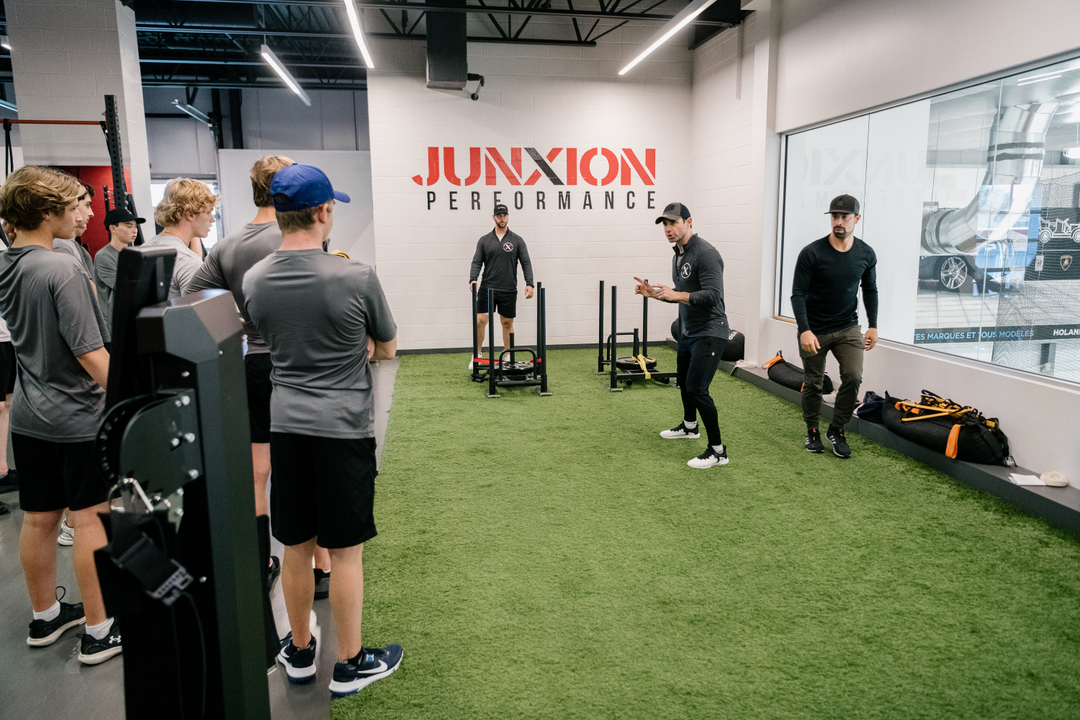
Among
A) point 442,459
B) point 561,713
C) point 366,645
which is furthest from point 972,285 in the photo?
point 366,645

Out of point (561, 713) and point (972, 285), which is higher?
point (972, 285)

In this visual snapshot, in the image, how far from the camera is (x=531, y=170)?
8469mm

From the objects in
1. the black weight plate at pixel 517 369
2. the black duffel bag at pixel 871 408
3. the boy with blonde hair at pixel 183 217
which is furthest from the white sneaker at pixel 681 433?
the boy with blonde hair at pixel 183 217

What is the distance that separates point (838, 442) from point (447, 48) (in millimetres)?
5816

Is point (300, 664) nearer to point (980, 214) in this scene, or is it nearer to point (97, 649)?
point (97, 649)

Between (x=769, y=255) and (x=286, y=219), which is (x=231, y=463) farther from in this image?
(x=769, y=255)

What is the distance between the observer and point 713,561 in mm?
3141

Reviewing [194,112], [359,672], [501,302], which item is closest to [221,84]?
[194,112]

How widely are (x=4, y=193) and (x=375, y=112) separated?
6409 mm

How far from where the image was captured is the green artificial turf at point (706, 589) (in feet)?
7.33

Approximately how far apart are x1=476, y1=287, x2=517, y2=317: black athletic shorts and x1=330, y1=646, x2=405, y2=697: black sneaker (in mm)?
5120

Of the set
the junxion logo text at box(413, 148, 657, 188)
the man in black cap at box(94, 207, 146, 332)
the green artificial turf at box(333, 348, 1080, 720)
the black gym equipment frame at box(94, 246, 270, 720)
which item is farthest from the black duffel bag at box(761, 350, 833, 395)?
the black gym equipment frame at box(94, 246, 270, 720)

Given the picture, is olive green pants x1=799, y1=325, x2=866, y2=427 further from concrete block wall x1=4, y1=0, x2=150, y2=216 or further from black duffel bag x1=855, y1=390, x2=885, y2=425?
concrete block wall x1=4, y1=0, x2=150, y2=216

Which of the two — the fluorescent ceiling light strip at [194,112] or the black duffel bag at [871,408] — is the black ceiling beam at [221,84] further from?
the black duffel bag at [871,408]
